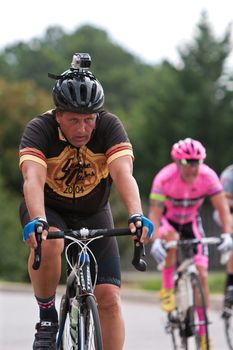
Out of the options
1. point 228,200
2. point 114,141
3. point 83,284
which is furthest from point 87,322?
point 228,200

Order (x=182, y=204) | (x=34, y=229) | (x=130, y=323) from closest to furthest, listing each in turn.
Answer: (x=34, y=229), (x=182, y=204), (x=130, y=323)

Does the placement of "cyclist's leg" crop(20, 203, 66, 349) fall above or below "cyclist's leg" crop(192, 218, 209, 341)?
below

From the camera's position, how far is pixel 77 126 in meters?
6.29

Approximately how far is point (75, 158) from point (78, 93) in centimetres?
44

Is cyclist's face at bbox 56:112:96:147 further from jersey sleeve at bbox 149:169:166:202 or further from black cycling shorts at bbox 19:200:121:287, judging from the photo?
jersey sleeve at bbox 149:169:166:202

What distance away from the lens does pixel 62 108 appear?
20.8 ft

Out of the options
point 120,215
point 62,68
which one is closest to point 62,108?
point 120,215

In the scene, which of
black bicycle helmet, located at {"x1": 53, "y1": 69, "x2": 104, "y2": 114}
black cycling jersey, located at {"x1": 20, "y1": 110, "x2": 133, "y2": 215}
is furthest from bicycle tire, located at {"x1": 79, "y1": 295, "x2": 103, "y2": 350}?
black bicycle helmet, located at {"x1": 53, "y1": 69, "x2": 104, "y2": 114}

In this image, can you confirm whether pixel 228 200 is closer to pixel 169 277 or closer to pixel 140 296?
pixel 169 277

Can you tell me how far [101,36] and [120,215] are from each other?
74108 millimetres

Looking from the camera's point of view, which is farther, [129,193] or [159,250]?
[159,250]

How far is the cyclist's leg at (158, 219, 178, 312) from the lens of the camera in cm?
1057

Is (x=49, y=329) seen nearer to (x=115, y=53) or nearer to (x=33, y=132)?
(x=33, y=132)

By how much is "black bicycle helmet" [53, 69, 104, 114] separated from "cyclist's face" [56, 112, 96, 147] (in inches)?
1.7
